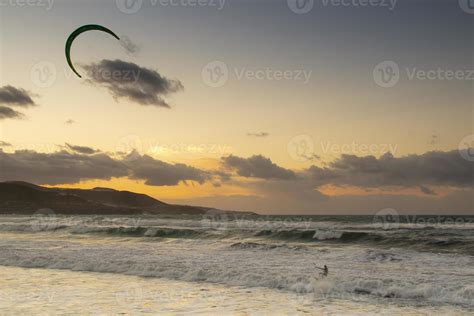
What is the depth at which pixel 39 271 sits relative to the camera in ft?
55.4

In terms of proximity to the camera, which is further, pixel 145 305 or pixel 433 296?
pixel 433 296

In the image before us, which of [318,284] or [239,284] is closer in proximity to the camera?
[318,284]

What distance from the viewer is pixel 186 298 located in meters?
11.6

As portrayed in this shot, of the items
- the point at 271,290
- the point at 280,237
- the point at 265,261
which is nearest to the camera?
the point at 271,290

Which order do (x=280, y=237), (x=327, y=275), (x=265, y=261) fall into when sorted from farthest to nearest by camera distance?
(x=280, y=237) → (x=265, y=261) → (x=327, y=275)

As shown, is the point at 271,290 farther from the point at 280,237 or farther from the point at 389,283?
the point at 280,237

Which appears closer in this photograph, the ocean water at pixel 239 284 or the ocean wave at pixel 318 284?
the ocean water at pixel 239 284

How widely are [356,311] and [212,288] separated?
14.8ft

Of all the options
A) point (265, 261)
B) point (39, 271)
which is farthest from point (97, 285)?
point (265, 261)

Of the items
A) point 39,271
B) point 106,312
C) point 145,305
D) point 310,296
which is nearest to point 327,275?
point 310,296

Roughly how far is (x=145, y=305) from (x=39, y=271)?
8099 millimetres

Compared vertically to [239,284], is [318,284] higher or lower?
higher

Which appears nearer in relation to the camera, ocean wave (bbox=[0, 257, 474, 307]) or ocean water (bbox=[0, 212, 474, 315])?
ocean water (bbox=[0, 212, 474, 315])

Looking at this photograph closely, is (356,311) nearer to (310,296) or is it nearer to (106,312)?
(310,296)
